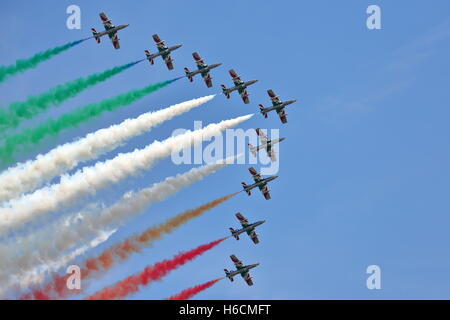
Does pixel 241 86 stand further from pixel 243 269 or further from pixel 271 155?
pixel 243 269

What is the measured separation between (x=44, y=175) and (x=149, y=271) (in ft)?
45.9

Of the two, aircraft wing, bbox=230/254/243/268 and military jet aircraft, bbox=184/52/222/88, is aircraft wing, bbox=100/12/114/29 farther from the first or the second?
aircraft wing, bbox=230/254/243/268

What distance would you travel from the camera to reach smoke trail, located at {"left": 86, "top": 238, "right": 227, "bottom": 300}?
4414 inches

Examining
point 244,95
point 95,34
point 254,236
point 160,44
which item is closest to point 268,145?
point 244,95

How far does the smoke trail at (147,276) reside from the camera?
368 ft

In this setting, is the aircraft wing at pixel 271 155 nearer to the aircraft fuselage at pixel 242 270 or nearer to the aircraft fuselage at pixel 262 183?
the aircraft fuselage at pixel 262 183

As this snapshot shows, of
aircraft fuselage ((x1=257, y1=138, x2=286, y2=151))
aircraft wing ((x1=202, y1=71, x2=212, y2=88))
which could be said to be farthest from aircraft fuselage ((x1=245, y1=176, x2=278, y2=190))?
aircraft wing ((x1=202, y1=71, x2=212, y2=88))

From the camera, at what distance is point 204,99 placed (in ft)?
420

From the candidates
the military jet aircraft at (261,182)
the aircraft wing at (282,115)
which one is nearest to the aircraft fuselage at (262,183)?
the military jet aircraft at (261,182)

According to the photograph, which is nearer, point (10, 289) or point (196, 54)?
point (10, 289)

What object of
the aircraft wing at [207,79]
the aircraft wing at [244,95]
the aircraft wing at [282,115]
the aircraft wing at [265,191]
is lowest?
the aircraft wing at [265,191]
